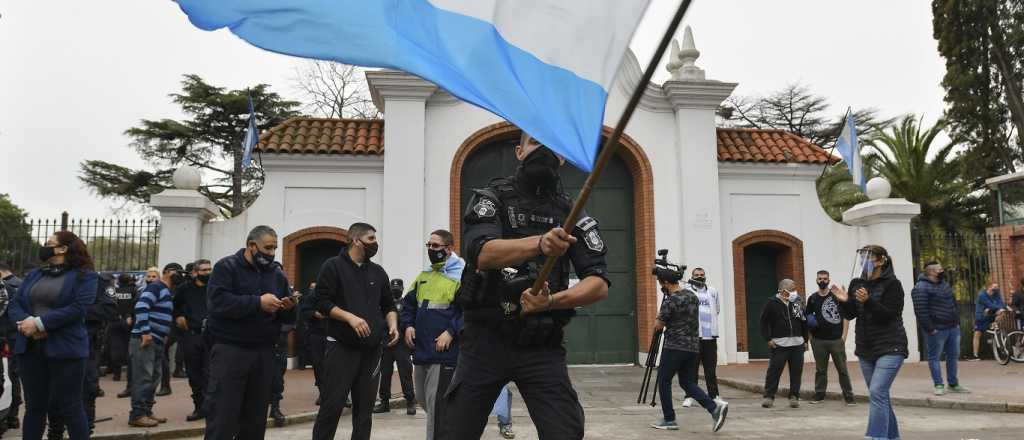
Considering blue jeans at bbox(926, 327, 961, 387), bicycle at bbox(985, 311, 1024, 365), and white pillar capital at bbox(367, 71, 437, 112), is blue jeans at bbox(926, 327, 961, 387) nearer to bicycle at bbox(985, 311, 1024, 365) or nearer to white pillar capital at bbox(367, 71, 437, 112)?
bicycle at bbox(985, 311, 1024, 365)

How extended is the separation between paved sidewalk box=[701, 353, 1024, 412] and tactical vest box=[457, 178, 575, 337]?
9077mm

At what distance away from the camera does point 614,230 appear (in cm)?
1719

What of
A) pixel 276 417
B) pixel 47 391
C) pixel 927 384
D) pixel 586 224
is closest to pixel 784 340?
pixel 927 384

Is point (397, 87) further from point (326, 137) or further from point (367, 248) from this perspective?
point (367, 248)

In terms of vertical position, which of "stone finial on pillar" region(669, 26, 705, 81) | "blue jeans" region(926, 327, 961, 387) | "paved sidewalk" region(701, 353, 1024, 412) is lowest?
"paved sidewalk" region(701, 353, 1024, 412)

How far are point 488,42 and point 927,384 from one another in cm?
1194

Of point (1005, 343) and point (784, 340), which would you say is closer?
point (784, 340)

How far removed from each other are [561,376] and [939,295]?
31.9ft

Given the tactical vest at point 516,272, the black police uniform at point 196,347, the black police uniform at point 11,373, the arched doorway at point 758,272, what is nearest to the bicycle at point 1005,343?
the arched doorway at point 758,272

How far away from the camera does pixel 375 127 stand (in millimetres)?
17234

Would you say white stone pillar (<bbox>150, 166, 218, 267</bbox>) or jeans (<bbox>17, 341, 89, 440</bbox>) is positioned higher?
white stone pillar (<bbox>150, 166, 218, 267</bbox>)

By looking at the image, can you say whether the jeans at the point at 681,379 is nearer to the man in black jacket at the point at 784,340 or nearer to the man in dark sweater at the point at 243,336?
the man in black jacket at the point at 784,340

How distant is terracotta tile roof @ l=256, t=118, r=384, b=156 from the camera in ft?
52.2

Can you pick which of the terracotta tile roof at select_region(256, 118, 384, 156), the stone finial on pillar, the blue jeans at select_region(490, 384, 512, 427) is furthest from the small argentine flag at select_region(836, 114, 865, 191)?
the blue jeans at select_region(490, 384, 512, 427)
